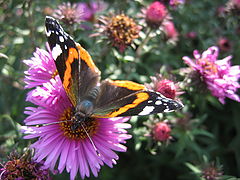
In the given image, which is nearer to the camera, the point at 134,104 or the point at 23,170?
the point at 134,104

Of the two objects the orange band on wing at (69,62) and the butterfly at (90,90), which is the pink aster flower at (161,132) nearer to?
the butterfly at (90,90)


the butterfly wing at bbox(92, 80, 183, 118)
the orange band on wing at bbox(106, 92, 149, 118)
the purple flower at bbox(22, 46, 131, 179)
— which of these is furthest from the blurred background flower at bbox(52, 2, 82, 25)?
the orange band on wing at bbox(106, 92, 149, 118)

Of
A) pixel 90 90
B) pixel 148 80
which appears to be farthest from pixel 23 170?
pixel 148 80

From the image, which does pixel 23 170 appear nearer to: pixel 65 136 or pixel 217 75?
pixel 65 136

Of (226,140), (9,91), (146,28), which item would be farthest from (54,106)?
(226,140)

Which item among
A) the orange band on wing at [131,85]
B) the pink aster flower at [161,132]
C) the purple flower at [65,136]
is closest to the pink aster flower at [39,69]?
the purple flower at [65,136]
